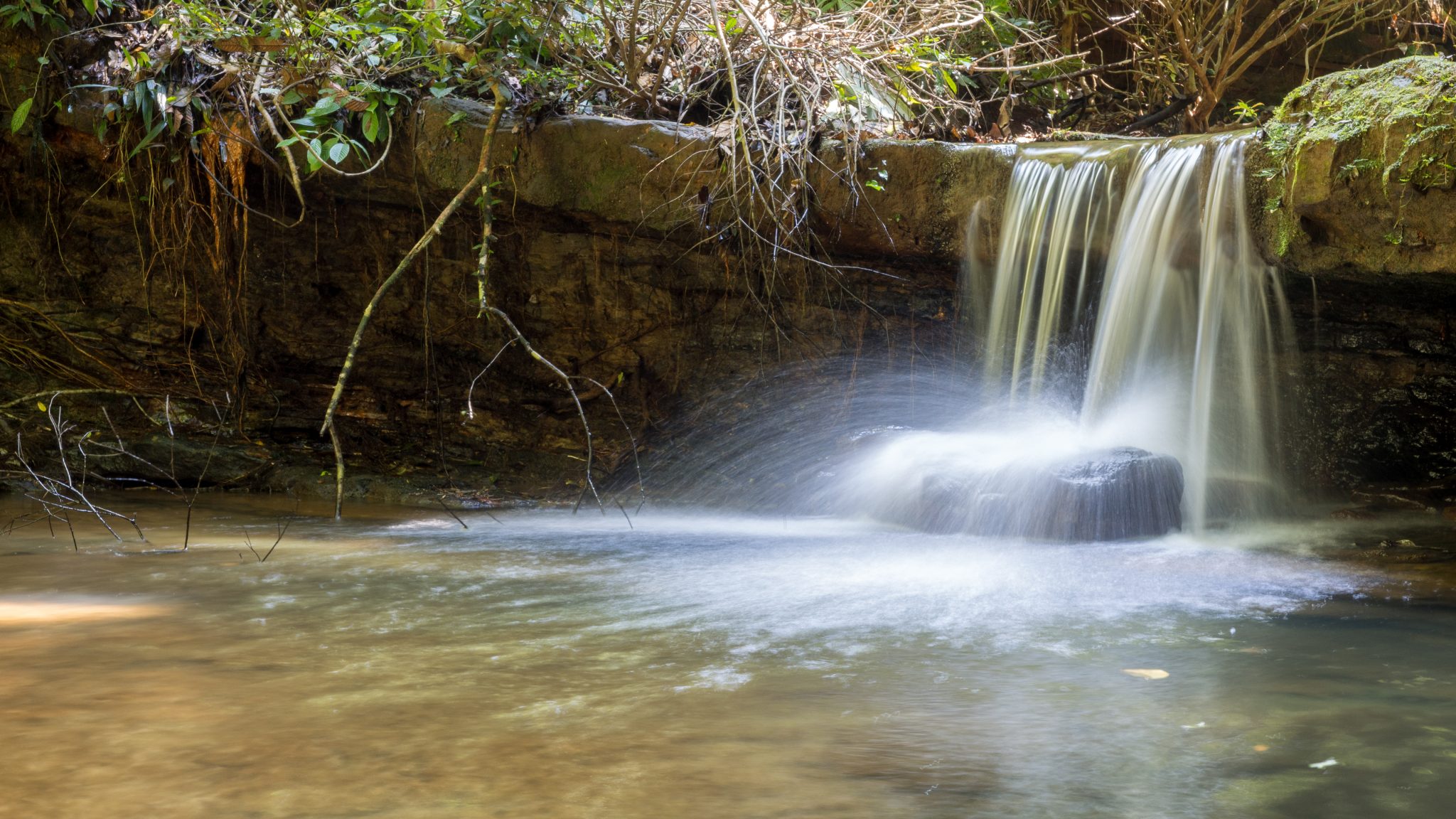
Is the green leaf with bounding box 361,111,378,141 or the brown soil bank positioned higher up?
the green leaf with bounding box 361,111,378,141

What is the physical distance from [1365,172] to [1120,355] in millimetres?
1541

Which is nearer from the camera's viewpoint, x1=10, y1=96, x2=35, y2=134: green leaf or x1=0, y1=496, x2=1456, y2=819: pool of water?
x1=0, y1=496, x2=1456, y2=819: pool of water

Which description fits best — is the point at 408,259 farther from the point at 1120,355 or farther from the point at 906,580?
the point at 1120,355

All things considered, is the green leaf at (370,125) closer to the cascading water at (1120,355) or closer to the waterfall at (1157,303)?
the cascading water at (1120,355)

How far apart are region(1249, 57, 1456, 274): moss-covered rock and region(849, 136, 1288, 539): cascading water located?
0.82 ft

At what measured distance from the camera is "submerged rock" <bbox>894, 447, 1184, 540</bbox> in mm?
5570

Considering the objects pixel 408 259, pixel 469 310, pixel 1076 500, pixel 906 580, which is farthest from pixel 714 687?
pixel 469 310

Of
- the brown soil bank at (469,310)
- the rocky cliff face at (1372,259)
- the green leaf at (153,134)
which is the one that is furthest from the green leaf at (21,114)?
the rocky cliff face at (1372,259)

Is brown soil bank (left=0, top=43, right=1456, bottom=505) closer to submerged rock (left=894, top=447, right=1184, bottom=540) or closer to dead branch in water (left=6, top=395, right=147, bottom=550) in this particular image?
dead branch in water (left=6, top=395, right=147, bottom=550)

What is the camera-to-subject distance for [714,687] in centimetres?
281

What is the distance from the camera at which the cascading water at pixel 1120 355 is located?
572 centimetres

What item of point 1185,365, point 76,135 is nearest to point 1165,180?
point 1185,365

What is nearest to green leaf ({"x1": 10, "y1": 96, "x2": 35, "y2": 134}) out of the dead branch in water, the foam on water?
the dead branch in water

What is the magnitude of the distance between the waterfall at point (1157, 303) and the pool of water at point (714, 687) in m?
1.44
